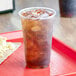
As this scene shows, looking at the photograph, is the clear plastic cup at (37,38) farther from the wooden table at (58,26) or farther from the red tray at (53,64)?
the wooden table at (58,26)

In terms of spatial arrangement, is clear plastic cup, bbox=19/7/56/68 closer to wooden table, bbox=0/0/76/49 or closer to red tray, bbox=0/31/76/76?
red tray, bbox=0/31/76/76

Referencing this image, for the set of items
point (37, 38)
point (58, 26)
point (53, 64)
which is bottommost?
point (58, 26)

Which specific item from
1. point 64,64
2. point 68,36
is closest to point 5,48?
point 64,64

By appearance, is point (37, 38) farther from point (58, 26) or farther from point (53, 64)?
point (58, 26)

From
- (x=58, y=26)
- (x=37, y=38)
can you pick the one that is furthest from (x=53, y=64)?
(x=58, y=26)

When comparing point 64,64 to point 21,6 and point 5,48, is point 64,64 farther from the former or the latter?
point 21,6

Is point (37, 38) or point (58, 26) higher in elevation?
point (37, 38)

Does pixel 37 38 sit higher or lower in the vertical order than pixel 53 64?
higher

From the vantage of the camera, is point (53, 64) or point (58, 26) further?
point (58, 26)
